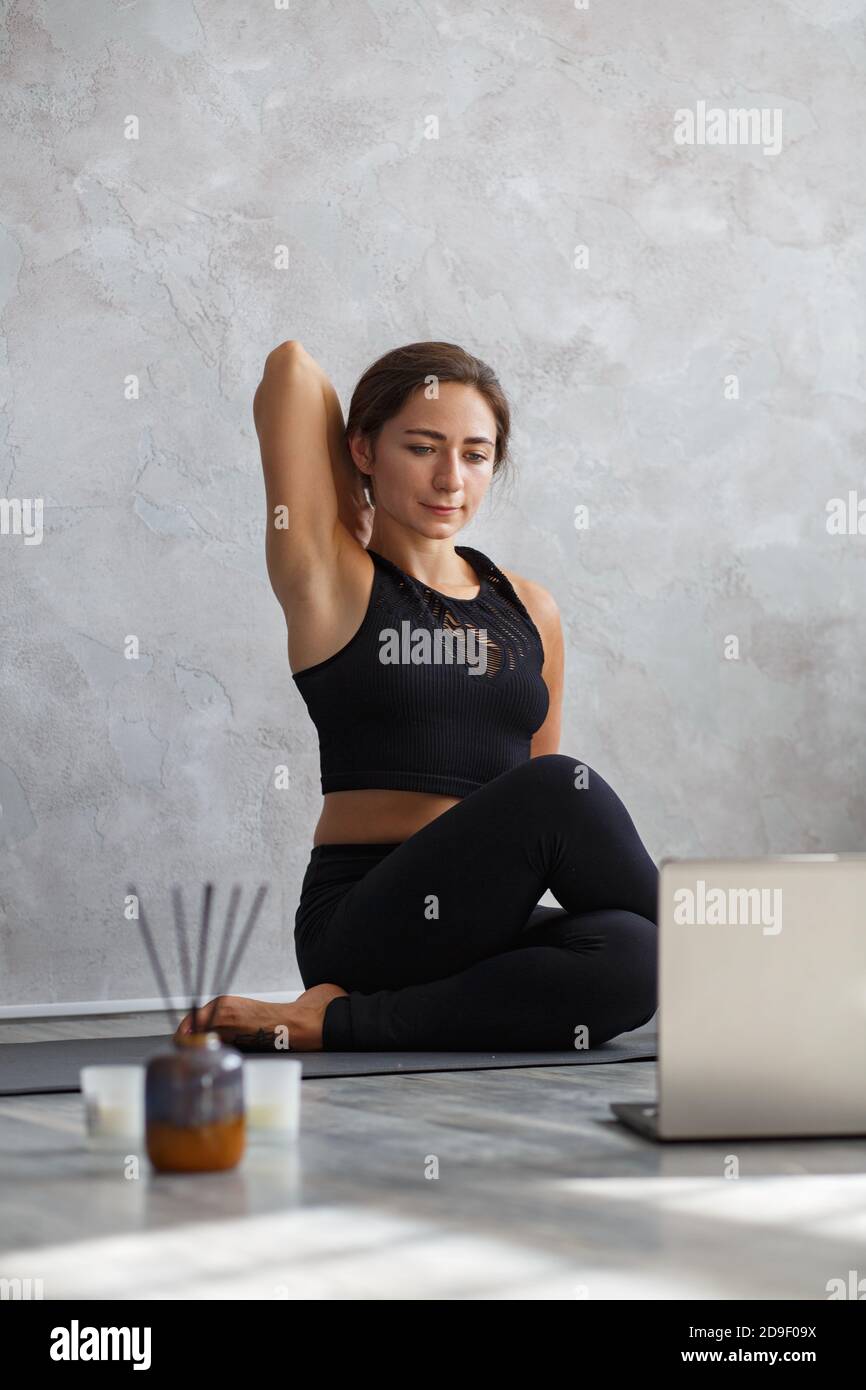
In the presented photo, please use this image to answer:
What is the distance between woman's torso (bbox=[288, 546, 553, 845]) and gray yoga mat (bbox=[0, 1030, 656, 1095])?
32cm

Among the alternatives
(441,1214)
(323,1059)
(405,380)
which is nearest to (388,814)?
(323,1059)

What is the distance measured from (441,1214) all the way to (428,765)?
1099mm

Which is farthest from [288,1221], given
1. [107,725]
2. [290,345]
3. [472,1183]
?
[107,725]

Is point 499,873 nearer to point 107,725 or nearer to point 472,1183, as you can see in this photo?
point 472,1183

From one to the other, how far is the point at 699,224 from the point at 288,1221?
113 inches

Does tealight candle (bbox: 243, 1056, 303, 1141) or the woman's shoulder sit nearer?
tealight candle (bbox: 243, 1056, 303, 1141)

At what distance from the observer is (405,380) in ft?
7.78

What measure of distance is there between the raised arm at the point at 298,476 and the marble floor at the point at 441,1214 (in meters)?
0.87

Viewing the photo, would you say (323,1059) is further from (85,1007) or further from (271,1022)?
(85,1007)

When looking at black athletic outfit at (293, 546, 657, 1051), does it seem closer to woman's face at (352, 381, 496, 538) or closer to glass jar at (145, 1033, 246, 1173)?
woman's face at (352, 381, 496, 538)

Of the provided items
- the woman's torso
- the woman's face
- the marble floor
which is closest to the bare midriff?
the woman's torso

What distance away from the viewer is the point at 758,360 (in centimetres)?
361

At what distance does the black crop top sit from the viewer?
7.29ft
